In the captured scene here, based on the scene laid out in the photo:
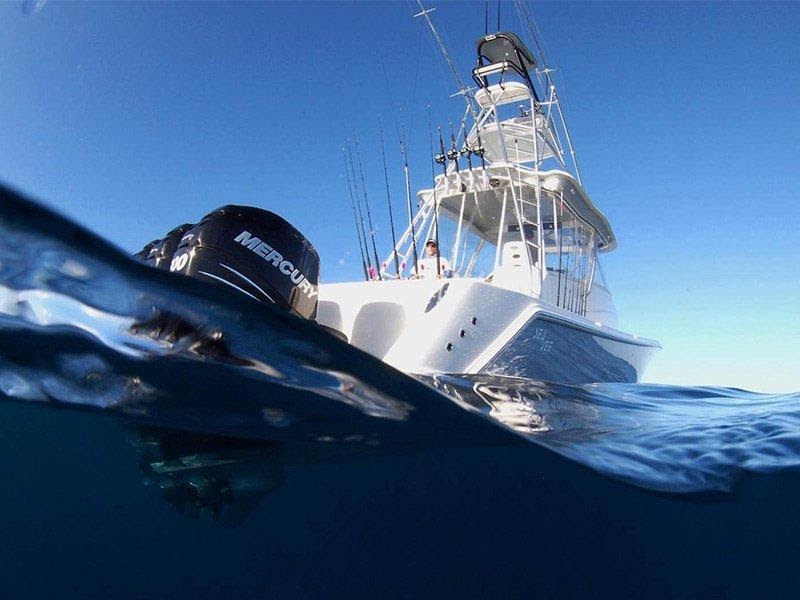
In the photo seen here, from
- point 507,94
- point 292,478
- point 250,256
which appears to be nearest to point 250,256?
point 250,256

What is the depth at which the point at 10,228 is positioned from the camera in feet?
4.16

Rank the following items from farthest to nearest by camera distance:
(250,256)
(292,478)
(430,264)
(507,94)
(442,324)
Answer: (507,94)
(430,264)
(442,324)
(250,256)
(292,478)

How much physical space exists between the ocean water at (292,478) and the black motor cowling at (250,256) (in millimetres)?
664

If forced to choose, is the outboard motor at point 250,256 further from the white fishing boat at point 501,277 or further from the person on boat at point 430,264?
the person on boat at point 430,264

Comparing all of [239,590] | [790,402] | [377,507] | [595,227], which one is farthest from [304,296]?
[595,227]

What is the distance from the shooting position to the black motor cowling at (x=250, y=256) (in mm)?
2354

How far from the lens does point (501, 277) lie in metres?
8.03

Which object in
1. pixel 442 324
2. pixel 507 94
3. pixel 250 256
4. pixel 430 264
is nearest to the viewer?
pixel 250 256

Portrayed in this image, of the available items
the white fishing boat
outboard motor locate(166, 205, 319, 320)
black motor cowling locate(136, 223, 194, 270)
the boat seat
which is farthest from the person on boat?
outboard motor locate(166, 205, 319, 320)

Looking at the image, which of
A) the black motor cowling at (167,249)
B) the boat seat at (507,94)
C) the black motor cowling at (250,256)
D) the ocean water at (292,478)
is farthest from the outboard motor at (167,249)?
the boat seat at (507,94)

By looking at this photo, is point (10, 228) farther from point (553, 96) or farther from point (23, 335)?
point (553, 96)

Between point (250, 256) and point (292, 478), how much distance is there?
1024 mm

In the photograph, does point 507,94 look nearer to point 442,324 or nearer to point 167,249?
point 442,324

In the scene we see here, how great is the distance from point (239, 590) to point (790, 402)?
4.23m
